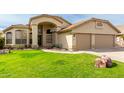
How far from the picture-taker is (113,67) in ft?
39.8

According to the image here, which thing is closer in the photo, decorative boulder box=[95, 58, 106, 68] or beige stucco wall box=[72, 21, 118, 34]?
decorative boulder box=[95, 58, 106, 68]

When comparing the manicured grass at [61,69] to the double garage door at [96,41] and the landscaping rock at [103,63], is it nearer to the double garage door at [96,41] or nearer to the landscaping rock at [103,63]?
the landscaping rock at [103,63]

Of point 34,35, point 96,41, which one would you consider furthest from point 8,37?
point 96,41

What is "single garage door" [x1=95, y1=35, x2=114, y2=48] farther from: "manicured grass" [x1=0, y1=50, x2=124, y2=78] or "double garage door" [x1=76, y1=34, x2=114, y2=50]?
"manicured grass" [x1=0, y1=50, x2=124, y2=78]

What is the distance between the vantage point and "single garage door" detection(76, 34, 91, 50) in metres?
22.5

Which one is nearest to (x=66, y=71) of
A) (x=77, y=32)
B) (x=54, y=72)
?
(x=54, y=72)

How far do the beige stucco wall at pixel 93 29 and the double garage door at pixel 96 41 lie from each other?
0.46m

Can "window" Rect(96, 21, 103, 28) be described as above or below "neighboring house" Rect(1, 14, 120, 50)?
above

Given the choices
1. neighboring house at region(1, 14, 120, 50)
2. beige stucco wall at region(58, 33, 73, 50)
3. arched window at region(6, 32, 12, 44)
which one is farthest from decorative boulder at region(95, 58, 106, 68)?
arched window at region(6, 32, 12, 44)

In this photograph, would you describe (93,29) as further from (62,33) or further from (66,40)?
(62,33)

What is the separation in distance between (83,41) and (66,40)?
193cm
